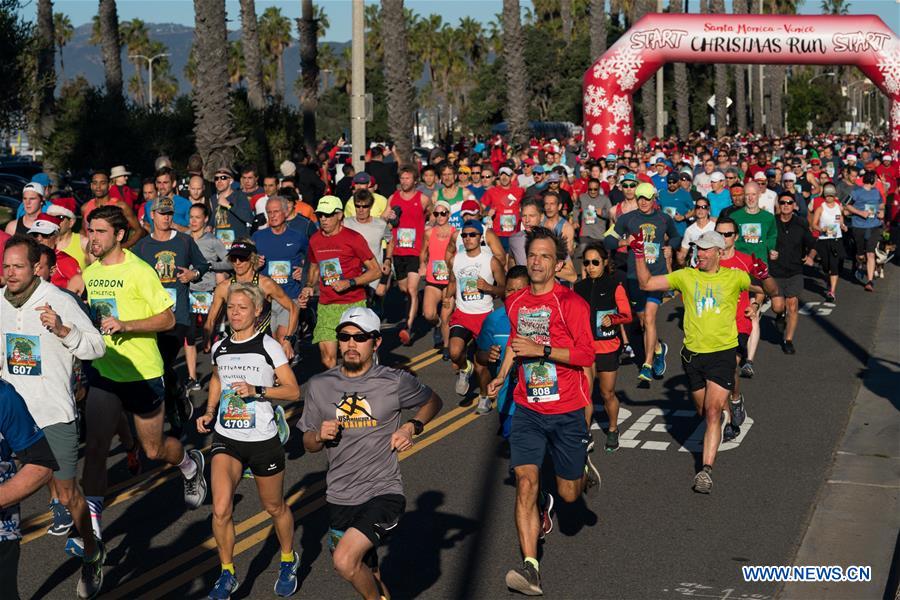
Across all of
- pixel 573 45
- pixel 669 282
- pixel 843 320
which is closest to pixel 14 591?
pixel 669 282

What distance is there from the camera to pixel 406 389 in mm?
6676

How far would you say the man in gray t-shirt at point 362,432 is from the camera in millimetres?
6469

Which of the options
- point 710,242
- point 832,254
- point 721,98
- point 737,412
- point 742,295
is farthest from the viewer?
point 721,98

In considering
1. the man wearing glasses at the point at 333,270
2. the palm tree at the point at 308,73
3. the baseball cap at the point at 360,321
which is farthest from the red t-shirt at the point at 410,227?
the palm tree at the point at 308,73

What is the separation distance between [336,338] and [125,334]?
1.57m

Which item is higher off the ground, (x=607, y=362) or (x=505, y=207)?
(x=505, y=207)

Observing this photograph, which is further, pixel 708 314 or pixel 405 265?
pixel 405 265

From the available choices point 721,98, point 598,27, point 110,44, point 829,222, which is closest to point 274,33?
point 721,98

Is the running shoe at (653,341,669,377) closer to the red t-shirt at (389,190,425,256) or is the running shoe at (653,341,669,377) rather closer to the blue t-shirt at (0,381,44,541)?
the red t-shirt at (389,190,425,256)

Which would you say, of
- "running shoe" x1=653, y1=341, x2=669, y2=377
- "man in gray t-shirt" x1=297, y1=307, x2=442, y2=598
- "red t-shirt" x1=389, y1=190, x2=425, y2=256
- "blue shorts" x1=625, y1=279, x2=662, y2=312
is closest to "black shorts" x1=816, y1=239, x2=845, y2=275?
"blue shorts" x1=625, y1=279, x2=662, y2=312

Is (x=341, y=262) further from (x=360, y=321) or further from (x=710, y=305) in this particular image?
(x=360, y=321)

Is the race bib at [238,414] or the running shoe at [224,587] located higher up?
the race bib at [238,414]

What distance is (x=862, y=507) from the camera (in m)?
9.18

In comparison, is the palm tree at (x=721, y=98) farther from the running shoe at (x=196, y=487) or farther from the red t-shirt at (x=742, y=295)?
the running shoe at (x=196, y=487)
